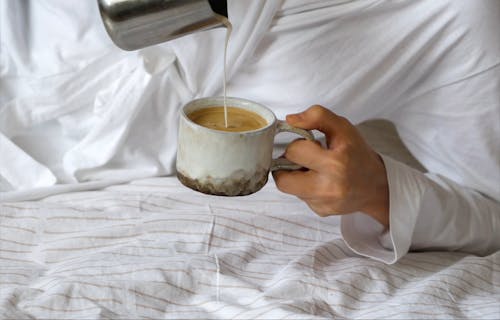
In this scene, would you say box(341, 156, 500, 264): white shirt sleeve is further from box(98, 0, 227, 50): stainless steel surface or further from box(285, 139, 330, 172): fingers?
box(98, 0, 227, 50): stainless steel surface

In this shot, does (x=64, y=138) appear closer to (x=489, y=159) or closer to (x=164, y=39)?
(x=164, y=39)

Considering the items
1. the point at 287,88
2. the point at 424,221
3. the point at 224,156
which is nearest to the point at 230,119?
the point at 224,156

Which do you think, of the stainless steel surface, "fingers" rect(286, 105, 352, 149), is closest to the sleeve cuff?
"fingers" rect(286, 105, 352, 149)

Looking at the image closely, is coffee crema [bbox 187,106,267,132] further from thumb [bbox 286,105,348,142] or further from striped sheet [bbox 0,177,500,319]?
striped sheet [bbox 0,177,500,319]

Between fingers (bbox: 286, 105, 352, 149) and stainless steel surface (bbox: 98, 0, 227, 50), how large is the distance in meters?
0.14

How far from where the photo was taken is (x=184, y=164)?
2.31ft

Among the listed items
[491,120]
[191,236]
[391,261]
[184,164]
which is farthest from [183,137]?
Answer: [491,120]

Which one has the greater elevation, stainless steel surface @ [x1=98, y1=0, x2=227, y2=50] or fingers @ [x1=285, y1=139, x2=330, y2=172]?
stainless steel surface @ [x1=98, y1=0, x2=227, y2=50]

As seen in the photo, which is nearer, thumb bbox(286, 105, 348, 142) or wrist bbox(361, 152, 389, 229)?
thumb bbox(286, 105, 348, 142)

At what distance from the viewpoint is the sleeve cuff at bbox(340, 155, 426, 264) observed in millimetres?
829

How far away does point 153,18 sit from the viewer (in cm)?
65

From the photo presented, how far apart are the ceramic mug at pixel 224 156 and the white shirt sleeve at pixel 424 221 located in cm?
19

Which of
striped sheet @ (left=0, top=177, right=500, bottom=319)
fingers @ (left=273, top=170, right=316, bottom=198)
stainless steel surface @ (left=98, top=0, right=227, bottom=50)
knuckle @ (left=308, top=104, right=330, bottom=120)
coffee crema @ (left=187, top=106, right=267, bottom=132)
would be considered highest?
stainless steel surface @ (left=98, top=0, right=227, bottom=50)

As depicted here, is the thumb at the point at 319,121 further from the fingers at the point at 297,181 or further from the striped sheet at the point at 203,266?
the striped sheet at the point at 203,266
